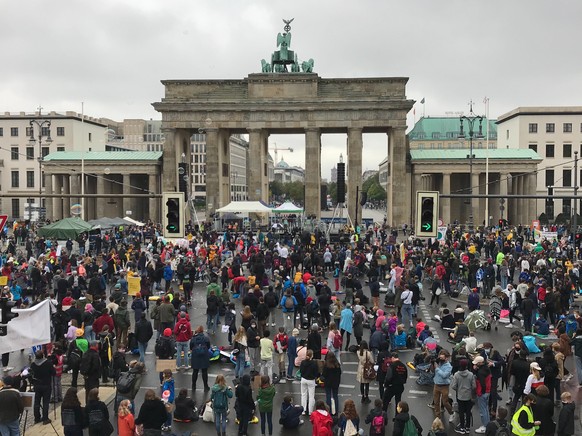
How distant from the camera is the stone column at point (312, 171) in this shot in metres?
63.5

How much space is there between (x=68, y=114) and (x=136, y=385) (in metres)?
86.1

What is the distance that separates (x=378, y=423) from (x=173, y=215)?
27.4 ft

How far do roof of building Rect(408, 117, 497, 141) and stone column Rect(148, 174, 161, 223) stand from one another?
66.8 m

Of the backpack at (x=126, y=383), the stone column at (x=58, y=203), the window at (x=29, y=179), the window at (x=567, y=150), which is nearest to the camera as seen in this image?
the backpack at (x=126, y=383)

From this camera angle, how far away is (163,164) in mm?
65750

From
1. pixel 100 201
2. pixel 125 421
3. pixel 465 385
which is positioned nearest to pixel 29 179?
pixel 100 201

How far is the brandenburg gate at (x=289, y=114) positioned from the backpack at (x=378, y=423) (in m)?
52.3

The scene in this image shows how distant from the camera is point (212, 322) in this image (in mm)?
21391

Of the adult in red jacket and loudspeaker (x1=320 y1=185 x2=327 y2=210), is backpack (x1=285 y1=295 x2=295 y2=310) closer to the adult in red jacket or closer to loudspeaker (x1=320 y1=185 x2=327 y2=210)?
the adult in red jacket

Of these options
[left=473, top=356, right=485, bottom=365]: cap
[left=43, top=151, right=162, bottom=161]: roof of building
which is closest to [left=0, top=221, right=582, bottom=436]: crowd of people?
[left=473, top=356, right=485, bottom=365]: cap

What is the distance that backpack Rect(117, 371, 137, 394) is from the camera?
40.1 ft

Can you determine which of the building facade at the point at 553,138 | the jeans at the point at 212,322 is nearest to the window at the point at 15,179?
the building facade at the point at 553,138

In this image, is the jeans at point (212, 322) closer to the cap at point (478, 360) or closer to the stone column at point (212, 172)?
the cap at point (478, 360)

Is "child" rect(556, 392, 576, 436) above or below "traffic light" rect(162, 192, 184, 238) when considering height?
below
